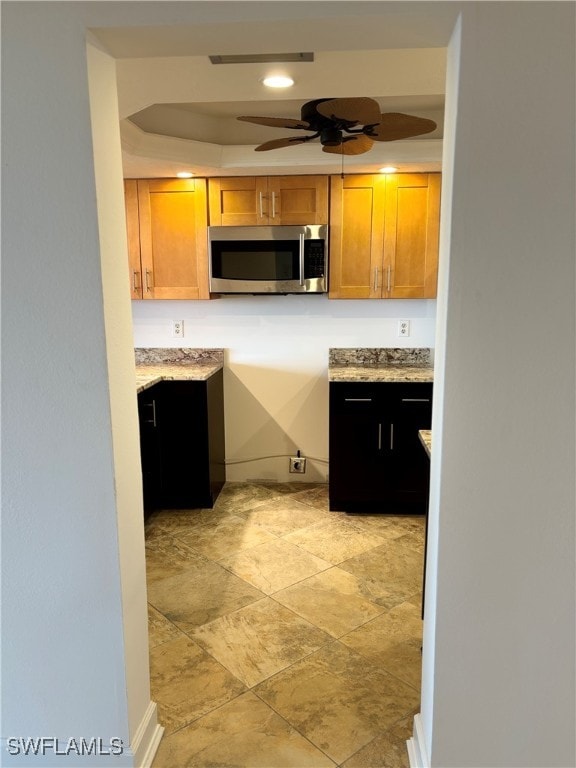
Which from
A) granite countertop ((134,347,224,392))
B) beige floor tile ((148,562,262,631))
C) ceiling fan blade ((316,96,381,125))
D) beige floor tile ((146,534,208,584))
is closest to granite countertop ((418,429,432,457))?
beige floor tile ((148,562,262,631))

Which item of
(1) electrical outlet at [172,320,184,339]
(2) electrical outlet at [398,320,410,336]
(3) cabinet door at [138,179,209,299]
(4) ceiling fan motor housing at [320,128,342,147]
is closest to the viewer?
(4) ceiling fan motor housing at [320,128,342,147]

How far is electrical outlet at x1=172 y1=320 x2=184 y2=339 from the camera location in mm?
3961

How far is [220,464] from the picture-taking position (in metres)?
3.95

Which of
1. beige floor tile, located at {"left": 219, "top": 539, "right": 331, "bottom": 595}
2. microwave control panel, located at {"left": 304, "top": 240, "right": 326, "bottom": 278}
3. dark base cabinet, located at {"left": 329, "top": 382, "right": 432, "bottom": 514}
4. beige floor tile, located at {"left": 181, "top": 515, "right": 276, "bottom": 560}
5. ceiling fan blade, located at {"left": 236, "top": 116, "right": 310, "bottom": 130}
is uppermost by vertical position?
ceiling fan blade, located at {"left": 236, "top": 116, "right": 310, "bottom": 130}

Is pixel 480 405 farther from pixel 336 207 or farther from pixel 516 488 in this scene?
pixel 336 207

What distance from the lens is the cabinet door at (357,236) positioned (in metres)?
3.47

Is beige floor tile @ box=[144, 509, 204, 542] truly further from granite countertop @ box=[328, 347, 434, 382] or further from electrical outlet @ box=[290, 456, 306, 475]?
granite countertop @ box=[328, 347, 434, 382]

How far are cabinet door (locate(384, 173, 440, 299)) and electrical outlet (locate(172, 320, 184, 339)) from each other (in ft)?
4.87

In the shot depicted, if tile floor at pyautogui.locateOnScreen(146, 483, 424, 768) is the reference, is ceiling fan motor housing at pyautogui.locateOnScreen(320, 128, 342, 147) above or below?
above

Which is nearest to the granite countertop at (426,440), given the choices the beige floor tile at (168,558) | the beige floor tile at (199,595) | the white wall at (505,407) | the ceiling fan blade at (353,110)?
the white wall at (505,407)

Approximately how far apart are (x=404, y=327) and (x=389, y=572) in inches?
69.3

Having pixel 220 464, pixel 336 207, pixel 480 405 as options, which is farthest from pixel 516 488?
pixel 220 464

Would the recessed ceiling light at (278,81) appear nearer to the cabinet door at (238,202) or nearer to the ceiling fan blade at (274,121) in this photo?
the ceiling fan blade at (274,121)

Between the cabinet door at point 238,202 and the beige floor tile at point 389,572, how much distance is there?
214cm
